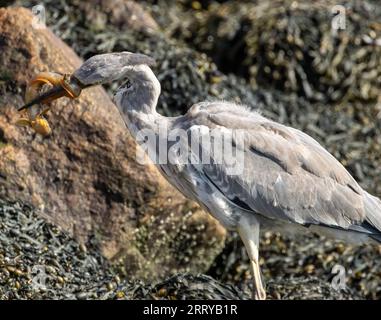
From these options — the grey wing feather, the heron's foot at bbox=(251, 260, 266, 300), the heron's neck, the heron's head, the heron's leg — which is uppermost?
the heron's head

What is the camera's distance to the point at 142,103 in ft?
18.1

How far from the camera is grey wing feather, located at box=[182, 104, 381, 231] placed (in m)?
5.52

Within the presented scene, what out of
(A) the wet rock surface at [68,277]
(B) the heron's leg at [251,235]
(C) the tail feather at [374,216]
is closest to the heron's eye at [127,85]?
(B) the heron's leg at [251,235]

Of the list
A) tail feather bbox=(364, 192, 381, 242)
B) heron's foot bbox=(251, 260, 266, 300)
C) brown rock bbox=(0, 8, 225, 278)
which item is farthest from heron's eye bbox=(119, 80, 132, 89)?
tail feather bbox=(364, 192, 381, 242)

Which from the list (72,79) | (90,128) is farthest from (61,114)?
(72,79)

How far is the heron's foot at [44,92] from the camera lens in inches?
210

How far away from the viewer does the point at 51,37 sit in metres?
6.57

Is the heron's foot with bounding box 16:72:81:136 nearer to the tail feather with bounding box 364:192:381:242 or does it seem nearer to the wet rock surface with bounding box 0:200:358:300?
the wet rock surface with bounding box 0:200:358:300

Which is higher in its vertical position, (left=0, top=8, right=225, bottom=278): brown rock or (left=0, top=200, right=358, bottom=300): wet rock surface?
(left=0, top=8, right=225, bottom=278): brown rock

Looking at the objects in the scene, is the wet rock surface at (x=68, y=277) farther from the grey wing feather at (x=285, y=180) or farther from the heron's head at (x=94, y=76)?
the heron's head at (x=94, y=76)

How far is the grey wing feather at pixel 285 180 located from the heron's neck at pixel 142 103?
0.71 feet

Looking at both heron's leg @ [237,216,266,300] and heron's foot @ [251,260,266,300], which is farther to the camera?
heron's foot @ [251,260,266,300]

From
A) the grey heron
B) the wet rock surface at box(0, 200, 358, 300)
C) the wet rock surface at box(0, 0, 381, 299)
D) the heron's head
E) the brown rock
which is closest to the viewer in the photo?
the heron's head

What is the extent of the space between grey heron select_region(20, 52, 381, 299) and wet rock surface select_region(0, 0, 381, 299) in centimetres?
55
